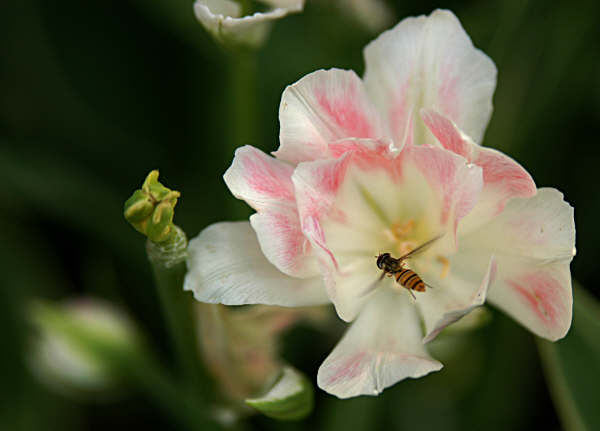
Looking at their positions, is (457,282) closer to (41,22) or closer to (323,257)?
(323,257)

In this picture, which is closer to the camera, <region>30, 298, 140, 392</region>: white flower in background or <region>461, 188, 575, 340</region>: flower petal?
<region>461, 188, 575, 340</region>: flower petal

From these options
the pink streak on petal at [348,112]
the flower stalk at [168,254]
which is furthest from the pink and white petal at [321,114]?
the flower stalk at [168,254]

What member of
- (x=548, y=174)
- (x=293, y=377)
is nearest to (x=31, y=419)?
(x=293, y=377)

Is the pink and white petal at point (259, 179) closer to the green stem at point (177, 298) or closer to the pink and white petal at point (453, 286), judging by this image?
the green stem at point (177, 298)

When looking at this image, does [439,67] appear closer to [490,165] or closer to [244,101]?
[490,165]

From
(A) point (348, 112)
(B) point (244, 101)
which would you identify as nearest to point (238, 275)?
(A) point (348, 112)

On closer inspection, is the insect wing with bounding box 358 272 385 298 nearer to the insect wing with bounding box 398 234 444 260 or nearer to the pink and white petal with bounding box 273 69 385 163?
the insect wing with bounding box 398 234 444 260

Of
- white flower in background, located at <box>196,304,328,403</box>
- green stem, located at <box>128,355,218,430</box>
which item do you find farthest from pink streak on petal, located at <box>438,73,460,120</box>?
green stem, located at <box>128,355,218,430</box>
